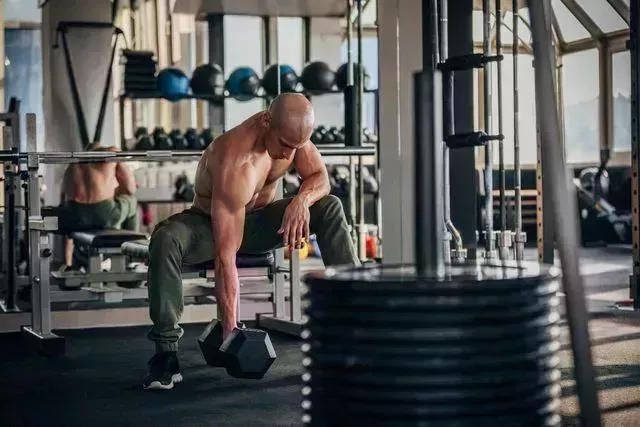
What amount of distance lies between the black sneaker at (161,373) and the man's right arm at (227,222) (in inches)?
8.9

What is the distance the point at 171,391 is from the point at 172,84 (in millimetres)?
5024

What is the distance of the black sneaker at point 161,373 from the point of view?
2844mm

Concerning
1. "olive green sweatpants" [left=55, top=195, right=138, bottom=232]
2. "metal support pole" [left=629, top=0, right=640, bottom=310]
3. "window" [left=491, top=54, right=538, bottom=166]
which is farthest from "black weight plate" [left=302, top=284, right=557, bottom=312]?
"window" [left=491, top=54, right=538, bottom=166]

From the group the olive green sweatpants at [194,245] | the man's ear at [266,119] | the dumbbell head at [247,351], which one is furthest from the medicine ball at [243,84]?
the dumbbell head at [247,351]

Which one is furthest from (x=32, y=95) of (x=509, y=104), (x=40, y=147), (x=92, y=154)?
(x=92, y=154)

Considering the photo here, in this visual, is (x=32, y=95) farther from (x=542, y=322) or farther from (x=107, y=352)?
(x=542, y=322)

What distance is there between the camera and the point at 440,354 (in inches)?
53.1

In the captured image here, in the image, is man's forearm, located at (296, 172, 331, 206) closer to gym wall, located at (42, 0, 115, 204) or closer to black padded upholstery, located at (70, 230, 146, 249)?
black padded upholstery, located at (70, 230, 146, 249)

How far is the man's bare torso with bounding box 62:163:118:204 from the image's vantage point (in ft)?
17.8

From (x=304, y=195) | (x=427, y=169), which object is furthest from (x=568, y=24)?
(x=427, y=169)

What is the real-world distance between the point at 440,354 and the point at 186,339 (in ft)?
8.94

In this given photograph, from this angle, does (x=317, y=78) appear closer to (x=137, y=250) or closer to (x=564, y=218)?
(x=137, y=250)

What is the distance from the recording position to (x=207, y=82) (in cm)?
762

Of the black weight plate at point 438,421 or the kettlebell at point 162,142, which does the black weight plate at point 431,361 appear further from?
the kettlebell at point 162,142
